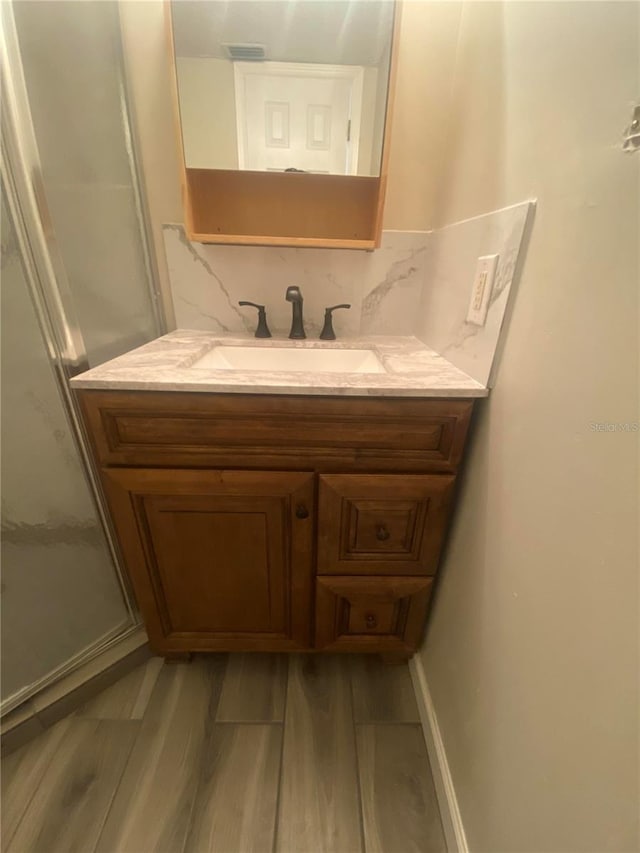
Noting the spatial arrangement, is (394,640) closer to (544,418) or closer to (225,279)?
(544,418)

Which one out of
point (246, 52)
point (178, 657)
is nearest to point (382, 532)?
point (178, 657)

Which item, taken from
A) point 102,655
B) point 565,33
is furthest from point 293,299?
point 102,655

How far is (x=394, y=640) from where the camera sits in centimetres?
96

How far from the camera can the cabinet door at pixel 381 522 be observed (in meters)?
0.76

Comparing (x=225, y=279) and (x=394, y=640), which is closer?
(x=394, y=640)

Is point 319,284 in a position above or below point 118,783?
above

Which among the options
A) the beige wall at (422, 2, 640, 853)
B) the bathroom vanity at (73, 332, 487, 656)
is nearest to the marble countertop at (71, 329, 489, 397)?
the bathroom vanity at (73, 332, 487, 656)

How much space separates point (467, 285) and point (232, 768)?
48.1 inches

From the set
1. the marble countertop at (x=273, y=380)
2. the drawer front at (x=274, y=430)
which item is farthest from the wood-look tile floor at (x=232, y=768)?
the marble countertop at (x=273, y=380)

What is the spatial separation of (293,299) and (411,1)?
76 centimetres

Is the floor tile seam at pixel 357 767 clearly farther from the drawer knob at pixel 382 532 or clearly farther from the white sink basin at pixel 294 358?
the white sink basin at pixel 294 358

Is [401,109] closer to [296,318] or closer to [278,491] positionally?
[296,318]

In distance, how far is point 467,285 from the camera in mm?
764

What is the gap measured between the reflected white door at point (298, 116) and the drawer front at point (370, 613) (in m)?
1.07
